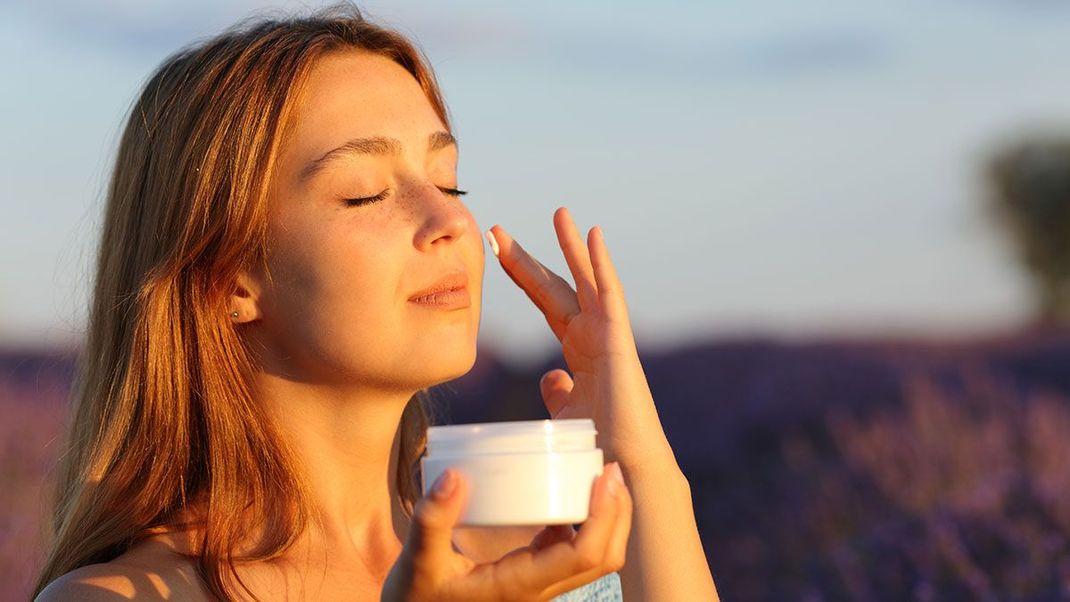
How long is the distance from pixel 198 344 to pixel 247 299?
0.15 m

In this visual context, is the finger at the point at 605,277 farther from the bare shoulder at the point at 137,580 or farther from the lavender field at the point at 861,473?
the lavender field at the point at 861,473

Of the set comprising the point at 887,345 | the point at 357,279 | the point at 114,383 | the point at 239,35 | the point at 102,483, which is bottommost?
the point at 887,345

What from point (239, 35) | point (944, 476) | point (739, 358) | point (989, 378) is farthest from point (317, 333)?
point (739, 358)

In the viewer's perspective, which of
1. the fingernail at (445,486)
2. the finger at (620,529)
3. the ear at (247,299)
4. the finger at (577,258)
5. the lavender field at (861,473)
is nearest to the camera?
the fingernail at (445,486)

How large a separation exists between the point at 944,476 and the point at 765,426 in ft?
6.09

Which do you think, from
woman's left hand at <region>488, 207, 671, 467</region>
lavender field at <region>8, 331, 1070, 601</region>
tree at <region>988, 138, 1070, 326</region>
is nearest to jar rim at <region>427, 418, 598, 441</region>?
woman's left hand at <region>488, 207, 671, 467</region>

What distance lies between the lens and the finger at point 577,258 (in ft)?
9.52

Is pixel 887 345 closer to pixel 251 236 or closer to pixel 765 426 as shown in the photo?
pixel 765 426

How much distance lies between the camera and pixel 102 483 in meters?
2.83

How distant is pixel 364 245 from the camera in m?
2.59

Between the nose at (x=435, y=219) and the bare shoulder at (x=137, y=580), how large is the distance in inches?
32.1

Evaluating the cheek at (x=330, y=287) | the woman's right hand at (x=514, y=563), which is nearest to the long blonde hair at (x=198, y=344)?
the cheek at (x=330, y=287)

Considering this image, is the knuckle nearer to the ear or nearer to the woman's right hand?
the woman's right hand

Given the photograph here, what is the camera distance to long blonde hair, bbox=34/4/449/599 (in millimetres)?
2750
